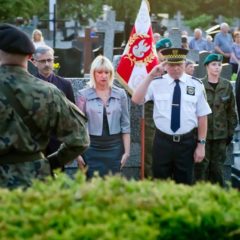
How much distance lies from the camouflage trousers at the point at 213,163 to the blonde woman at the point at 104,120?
1.30 meters

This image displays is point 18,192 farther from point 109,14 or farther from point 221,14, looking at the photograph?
point 221,14

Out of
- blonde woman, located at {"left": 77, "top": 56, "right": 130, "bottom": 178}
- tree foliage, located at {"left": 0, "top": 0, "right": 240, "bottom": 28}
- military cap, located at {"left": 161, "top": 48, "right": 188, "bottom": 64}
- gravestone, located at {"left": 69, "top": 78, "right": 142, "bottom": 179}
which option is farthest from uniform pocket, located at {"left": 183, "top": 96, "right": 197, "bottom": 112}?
tree foliage, located at {"left": 0, "top": 0, "right": 240, "bottom": 28}

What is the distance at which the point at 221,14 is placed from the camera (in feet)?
204

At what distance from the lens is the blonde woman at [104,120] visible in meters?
9.11

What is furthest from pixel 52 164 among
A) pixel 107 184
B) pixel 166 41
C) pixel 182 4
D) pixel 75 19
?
pixel 182 4

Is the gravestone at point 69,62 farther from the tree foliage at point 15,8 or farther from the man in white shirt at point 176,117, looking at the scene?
the tree foliage at point 15,8

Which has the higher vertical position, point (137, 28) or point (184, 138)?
point (137, 28)

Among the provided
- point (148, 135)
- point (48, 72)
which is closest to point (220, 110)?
point (148, 135)

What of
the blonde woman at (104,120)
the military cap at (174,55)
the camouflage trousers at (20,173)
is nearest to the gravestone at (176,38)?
the blonde woman at (104,120)

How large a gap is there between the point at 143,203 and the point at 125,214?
0.17 meters

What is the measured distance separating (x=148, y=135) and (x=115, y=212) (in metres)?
6.15

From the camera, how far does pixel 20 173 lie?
578cm

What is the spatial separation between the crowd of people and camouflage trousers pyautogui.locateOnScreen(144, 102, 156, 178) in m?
0.01

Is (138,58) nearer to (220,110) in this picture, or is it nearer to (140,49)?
(140,49)
